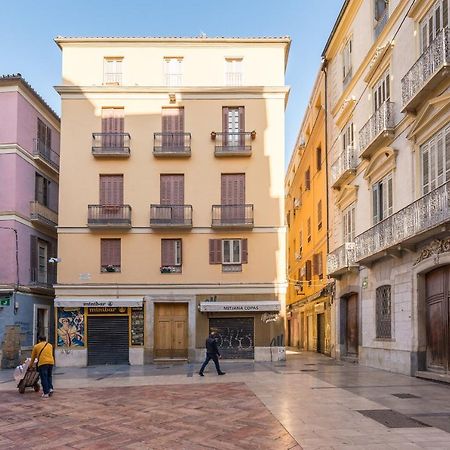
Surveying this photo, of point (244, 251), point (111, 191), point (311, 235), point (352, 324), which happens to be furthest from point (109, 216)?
point (311, 235)

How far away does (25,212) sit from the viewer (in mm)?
28141

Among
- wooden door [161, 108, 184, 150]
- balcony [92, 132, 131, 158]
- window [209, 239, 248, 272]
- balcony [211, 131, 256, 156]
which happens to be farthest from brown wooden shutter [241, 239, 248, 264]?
balcony [92, 132, 131, 158]

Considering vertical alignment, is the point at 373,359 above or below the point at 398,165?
below

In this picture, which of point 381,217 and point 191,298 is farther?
point 191,298

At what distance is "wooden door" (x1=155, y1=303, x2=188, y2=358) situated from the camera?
88.8ft

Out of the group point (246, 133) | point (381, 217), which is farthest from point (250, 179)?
point (381, 217)

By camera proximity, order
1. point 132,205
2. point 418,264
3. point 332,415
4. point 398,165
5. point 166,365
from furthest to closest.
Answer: point 132,205, point 166,365, point 398,165, point 418,264, point 332,415

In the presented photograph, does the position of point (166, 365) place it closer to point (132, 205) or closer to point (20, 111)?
point (132, 205)

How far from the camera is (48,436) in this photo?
986 cm

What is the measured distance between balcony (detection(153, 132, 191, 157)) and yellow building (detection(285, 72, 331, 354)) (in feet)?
23.8

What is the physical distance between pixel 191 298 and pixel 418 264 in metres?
12.0

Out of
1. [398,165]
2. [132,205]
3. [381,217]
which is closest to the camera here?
[398,165]

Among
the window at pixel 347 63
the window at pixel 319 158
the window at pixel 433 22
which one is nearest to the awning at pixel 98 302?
the window at pixel 319 158

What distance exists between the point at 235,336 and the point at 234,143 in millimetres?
8794
